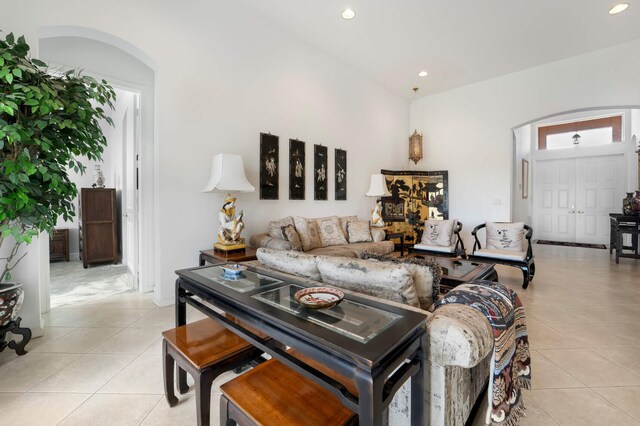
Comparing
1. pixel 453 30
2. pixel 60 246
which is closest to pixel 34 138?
pixel 60 246

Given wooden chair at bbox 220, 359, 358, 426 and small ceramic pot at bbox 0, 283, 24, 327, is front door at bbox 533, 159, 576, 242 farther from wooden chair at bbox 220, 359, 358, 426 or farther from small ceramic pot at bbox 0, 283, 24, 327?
small ceramic pot at bbox 0, 283, 24, 327

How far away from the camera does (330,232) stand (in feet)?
14.2

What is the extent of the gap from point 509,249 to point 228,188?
13.3 feet

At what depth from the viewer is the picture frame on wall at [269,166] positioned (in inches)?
154

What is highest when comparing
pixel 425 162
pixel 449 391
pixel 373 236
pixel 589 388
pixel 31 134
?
pixel 425 162

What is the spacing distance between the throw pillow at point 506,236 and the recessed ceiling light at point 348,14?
3.72m

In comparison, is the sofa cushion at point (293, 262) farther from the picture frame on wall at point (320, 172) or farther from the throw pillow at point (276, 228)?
the picture frame on wall at point (320, 172)

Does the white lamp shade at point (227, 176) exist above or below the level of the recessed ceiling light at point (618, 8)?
below

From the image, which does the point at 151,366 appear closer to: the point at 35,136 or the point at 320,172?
the point at 35,136

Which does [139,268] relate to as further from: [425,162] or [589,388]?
[425,162]

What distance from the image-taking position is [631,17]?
12.7 feet

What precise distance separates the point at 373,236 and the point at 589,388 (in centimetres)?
310

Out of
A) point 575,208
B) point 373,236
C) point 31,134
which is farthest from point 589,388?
point 575,208

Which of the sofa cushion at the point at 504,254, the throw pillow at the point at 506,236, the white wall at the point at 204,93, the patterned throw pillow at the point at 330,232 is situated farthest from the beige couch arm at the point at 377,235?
the throw pillow at the point at 506,236
